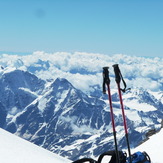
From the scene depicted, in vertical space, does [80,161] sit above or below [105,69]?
below

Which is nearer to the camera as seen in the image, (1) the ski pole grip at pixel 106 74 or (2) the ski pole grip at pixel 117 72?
(2) the ski pole grip at pixel 117 72

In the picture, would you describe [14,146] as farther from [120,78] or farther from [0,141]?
[120,78]

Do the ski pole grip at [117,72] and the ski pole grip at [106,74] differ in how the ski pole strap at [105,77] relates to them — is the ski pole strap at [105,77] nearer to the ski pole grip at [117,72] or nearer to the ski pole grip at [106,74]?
the ski pole grip at [106,74]

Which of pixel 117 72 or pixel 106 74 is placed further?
pixel 106 74

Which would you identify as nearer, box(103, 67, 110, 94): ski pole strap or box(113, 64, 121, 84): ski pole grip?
box(113, 64, 121, 84): ski pole grip

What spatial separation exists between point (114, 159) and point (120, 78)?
2.70m

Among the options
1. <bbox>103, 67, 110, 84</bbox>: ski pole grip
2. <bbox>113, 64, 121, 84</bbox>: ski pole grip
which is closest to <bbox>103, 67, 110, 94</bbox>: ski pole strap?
<bbox>103, 67, 110, 84</bbox>: ski pole grip

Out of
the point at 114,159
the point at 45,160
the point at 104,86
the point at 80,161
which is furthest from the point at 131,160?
the point at 45,160

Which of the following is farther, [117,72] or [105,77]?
[105,77]

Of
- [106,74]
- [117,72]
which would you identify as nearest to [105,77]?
[106,74]

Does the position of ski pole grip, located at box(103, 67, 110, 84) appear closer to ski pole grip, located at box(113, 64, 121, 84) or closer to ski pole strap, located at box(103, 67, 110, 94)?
ski pole strap, located at box(103, 67, 110, 94)

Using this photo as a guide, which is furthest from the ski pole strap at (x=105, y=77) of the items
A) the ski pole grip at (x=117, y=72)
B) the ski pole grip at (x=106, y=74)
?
the ski pole grip at (x=117, y=72)

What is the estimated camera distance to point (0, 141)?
1570cm

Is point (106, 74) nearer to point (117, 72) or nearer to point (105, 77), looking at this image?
point (105, 77)
